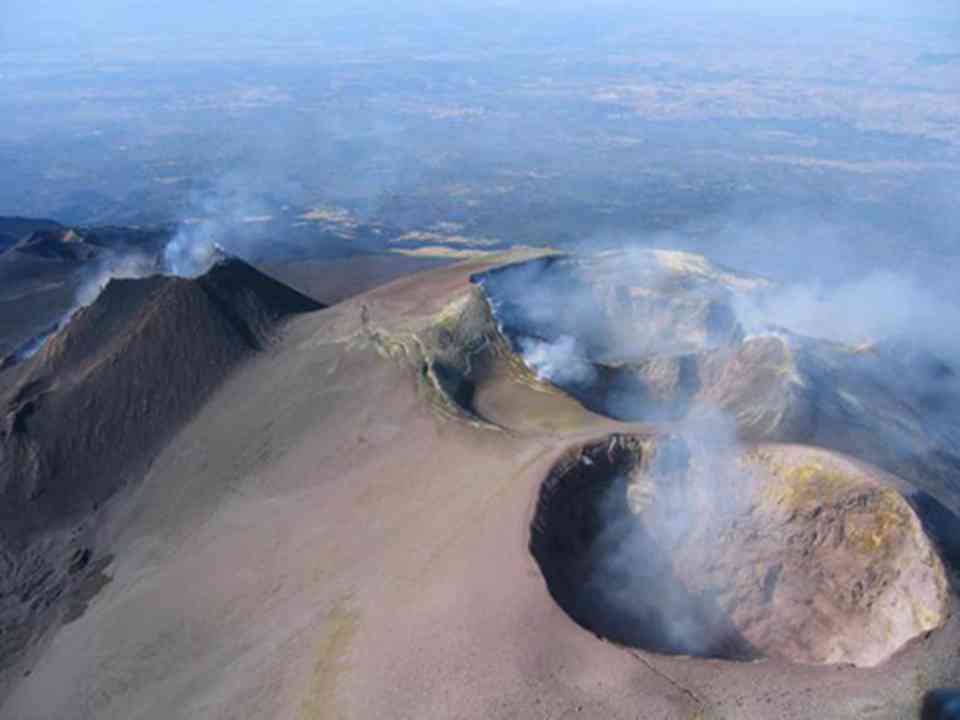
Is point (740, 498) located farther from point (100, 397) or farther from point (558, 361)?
point (100, 397)

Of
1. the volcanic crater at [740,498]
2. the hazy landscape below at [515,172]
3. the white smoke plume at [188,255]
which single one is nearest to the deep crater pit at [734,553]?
the volcanic crater at [740,498]

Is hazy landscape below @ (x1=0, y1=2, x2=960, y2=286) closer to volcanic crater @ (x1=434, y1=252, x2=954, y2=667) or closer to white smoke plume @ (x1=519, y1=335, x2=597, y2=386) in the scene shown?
white smoke plume @ (x1=519, y1=335, x2=597, y2=386)

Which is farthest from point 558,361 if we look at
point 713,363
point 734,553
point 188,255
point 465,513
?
point 188,255

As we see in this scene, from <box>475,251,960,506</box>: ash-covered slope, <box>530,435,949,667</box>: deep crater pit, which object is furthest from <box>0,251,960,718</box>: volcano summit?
<box>475,251,960,506</box>: ash-covered slope

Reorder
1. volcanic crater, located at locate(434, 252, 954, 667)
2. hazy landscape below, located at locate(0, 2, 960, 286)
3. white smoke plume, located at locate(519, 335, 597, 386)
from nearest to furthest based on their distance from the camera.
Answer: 1. volcanic crater, located at locate(434, 252, 954, 667)
2. white smoke plume, located at locate(519, 335, 597, 386)
3. hazy landscape below, located at locate(0, 2, 960, 286)

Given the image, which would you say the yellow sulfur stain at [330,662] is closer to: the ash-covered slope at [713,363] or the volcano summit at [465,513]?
the volcano summit at [465,513]

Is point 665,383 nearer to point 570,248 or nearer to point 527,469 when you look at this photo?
point 527,469

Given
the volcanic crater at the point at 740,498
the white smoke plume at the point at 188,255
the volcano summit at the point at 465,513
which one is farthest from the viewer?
the white smoke plume at the point at 188,255
